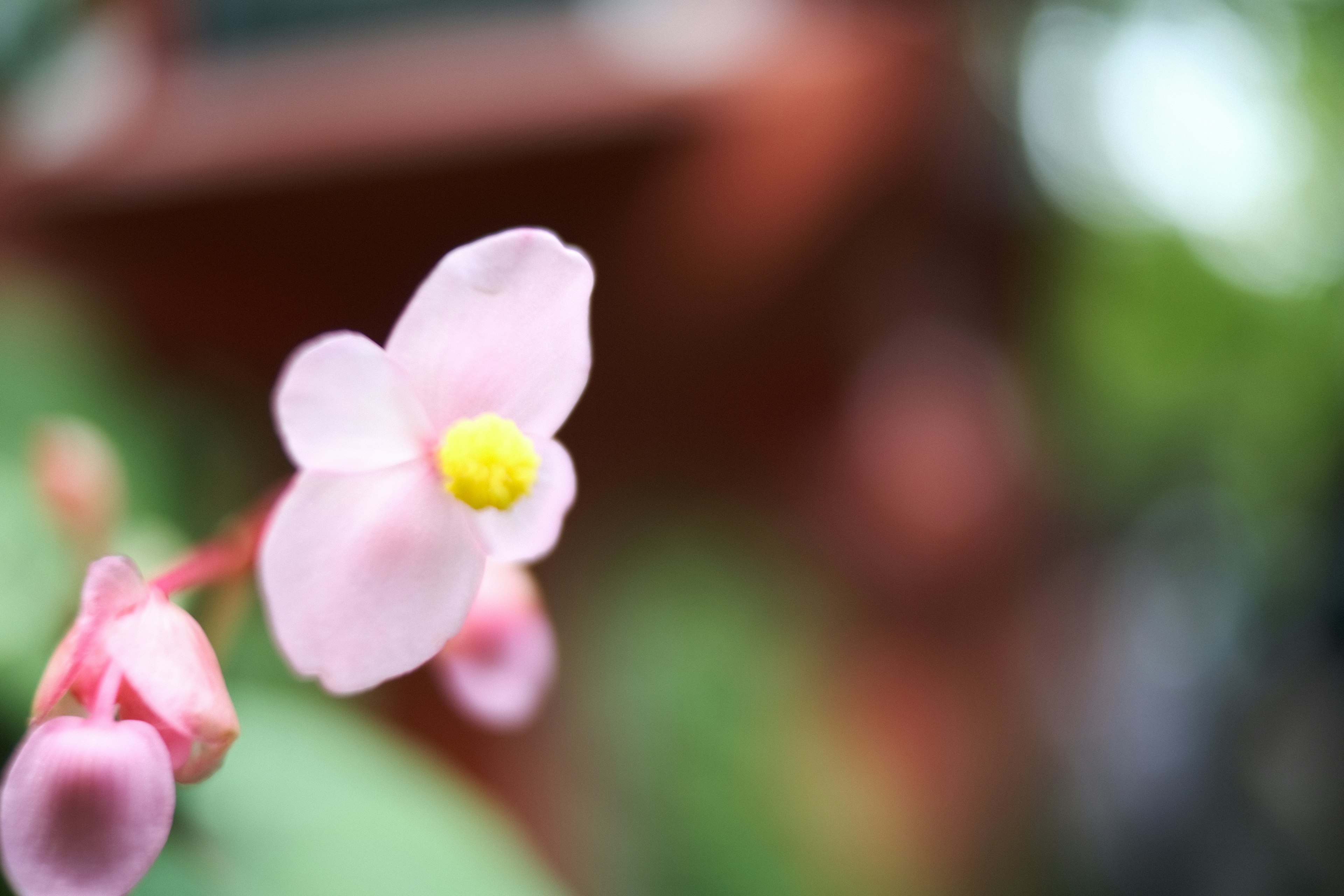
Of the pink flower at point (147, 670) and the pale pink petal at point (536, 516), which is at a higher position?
the pale pink petal at point (536, 516)

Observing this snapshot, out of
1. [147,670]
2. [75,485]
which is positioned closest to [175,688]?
[147,670]

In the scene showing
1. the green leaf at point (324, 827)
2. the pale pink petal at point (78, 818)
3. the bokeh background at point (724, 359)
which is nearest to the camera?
the pale pink petal at point (78, 818)

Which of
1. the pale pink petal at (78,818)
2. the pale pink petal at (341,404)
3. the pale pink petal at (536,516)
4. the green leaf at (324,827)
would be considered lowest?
the green leaf at (324,827)

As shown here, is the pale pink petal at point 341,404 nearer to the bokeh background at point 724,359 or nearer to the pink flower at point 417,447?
the pink flower at point 417,447

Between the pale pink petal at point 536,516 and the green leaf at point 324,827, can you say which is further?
the green leaf at point 324,827

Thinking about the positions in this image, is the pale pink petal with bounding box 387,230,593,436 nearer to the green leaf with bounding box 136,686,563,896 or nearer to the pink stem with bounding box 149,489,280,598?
the pink stem with bounding box 149,489,280,598

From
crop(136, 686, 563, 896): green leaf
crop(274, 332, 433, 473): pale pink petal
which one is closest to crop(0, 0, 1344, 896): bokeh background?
crop(136, 686, 563, 896): green leaf

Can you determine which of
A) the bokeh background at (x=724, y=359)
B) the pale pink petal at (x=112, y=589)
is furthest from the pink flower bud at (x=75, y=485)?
the pale pink petal at (x=112, y=589)
